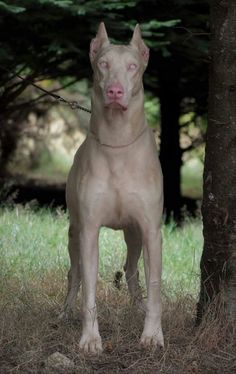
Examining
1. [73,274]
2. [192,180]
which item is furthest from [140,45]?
[192,180]

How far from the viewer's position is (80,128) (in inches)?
679

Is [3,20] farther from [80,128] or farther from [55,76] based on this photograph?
[80,128]

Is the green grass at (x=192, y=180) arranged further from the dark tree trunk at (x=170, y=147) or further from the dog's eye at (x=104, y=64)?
the dog's eye at (x=104, y=64)

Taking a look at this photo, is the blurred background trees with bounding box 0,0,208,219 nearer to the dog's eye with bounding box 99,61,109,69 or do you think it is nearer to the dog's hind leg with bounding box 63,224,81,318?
the dog's eye with bounding box 99,61,109,69

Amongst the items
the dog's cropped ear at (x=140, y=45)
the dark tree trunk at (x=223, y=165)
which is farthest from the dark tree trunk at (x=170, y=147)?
the dog's cropped ear at (x=140, y=45)

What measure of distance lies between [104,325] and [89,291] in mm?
531

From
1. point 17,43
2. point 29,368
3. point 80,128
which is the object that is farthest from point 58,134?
point 29,368

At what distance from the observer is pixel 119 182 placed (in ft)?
14.5

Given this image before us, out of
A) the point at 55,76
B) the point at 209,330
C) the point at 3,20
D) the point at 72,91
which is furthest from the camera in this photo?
the point at 72,91

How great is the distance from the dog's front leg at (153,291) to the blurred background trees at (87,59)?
4.72ft

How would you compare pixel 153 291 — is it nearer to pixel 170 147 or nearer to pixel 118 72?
pixel 118 72

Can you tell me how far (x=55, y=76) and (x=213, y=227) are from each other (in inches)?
252

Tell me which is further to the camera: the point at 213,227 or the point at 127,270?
the point at 127,270

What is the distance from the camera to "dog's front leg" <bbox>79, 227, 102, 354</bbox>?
175 inches
